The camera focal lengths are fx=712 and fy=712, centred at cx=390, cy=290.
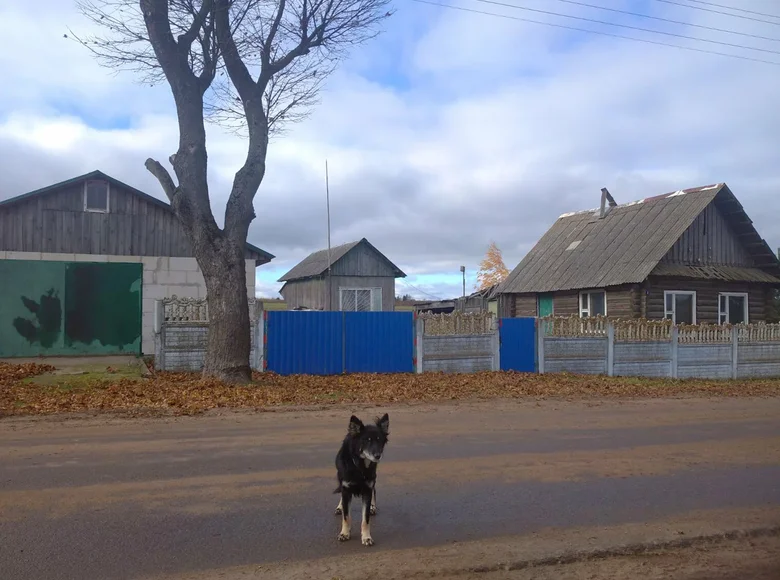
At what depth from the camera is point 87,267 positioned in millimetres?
20672

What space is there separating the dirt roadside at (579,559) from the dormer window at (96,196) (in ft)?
59.2

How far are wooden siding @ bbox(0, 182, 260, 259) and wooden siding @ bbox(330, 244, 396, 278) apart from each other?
47.0 feet

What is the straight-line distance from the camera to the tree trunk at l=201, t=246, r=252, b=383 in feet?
50.6

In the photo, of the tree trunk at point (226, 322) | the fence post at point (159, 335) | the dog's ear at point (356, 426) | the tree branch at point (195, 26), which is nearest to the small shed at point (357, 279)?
the fence post at point (159, 335)

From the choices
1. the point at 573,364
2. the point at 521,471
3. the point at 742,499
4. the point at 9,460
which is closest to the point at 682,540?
the point at 742,499

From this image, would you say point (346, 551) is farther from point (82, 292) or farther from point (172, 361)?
point (82, 292)

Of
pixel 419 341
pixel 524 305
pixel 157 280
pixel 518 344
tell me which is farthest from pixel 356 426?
pixel 524 305

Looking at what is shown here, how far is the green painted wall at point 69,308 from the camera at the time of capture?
19.9 metres

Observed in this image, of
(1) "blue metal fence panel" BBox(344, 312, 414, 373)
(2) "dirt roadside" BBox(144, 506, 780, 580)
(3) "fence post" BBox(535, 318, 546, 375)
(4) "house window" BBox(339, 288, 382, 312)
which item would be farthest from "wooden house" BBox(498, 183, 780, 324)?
(2) "dirt roadside" BBox(144, 506, 780, 580)

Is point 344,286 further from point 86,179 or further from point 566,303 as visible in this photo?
point 86,179

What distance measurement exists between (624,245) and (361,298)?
13064 mm

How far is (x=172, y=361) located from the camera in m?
17.0

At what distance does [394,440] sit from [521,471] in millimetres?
2262

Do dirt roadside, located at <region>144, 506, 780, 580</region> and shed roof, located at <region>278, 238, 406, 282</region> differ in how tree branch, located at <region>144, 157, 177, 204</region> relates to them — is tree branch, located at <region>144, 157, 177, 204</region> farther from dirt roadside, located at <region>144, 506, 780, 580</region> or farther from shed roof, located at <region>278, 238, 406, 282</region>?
shed roof, located at <region>278, 238, 406, 282</region>
